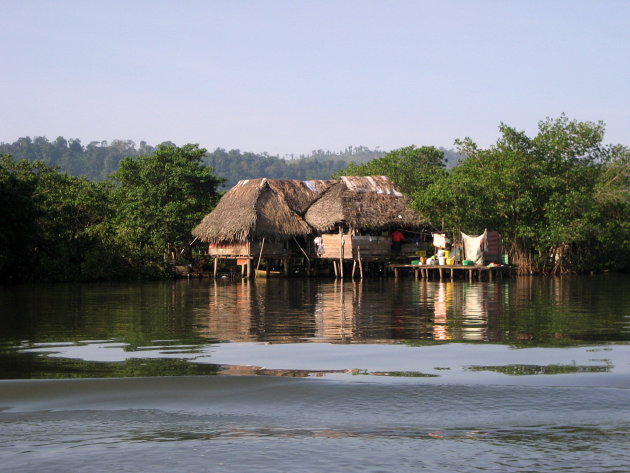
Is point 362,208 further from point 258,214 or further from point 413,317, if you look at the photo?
point 413,317

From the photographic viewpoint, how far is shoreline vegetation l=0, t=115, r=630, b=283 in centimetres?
3203

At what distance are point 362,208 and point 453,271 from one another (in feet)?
17.0

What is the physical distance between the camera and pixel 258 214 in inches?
1350

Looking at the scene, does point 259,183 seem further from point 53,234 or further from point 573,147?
point 573,147

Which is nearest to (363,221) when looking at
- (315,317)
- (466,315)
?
(466,315)

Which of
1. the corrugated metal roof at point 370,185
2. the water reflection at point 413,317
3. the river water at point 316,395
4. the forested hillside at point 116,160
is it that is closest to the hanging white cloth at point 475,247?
the corrugated metal roof at point 370,185

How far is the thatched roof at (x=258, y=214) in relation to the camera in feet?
111

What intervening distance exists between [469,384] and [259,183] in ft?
96.6

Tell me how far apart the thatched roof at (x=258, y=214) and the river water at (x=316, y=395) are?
19.3 m

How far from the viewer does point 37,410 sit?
6.35 m

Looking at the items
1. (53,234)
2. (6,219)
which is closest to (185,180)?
(53,234)

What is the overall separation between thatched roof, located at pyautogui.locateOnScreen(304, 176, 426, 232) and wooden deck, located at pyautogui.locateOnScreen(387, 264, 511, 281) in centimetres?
217

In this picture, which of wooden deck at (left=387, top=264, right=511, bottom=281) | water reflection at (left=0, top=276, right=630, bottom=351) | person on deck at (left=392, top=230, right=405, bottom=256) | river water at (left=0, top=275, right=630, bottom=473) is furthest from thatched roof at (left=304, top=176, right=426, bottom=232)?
river water at (left=0, top=275, right=630, bottom=473)

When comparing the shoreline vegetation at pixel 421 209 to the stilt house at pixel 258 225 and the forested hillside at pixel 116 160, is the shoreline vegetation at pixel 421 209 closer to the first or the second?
the stilt house at pixel 258 225
